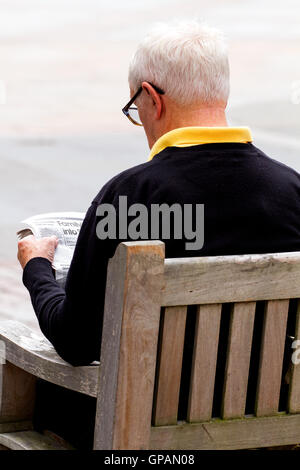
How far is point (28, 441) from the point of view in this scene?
2.31 m

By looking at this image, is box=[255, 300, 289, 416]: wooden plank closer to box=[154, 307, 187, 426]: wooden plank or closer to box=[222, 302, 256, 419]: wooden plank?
box=[222, 302, 256, 419]: wooden plank

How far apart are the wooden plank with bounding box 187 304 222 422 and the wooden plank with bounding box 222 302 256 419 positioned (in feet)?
0.11

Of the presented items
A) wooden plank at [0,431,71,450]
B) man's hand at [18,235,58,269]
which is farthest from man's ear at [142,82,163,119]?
wooden plank at [0,431,71,450]

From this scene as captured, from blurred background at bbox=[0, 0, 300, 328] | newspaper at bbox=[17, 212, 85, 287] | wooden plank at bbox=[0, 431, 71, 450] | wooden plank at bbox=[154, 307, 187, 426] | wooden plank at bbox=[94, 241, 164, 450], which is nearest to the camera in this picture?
wooden plank at bbox=[94, 241, 164, 450]

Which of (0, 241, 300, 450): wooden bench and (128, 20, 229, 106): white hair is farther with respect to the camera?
(128, 20, 229, 106): white hair

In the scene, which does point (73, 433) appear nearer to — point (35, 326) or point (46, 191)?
point (35, 326)

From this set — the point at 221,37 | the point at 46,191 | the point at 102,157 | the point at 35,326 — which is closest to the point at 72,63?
the point at 102,157

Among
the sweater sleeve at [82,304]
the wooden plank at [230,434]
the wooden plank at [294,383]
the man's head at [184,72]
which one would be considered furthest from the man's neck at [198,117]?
the wooden plank at [230,434]

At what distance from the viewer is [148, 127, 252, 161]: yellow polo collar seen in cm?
216

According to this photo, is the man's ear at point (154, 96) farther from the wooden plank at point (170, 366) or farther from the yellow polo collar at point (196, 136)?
the wooden plank at point (170, 366)

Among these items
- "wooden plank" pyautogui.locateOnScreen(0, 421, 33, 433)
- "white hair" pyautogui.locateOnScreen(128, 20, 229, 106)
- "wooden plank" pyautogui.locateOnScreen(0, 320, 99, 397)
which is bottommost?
"wooden plank" pyautogui.locateOnScreen(0, 421, 33, 433)

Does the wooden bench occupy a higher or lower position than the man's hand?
lower

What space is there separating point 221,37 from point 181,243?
50 cm

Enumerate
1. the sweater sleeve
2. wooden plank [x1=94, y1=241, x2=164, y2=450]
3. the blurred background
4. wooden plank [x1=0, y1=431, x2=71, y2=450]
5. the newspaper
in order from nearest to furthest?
wooden plank [x1=94, y1=241, x2=164, y2=450] < the sweater sleeve < wooden plank [x1=0, y1=431, x2=71, y2=450] < the newspaper < the blurred background
